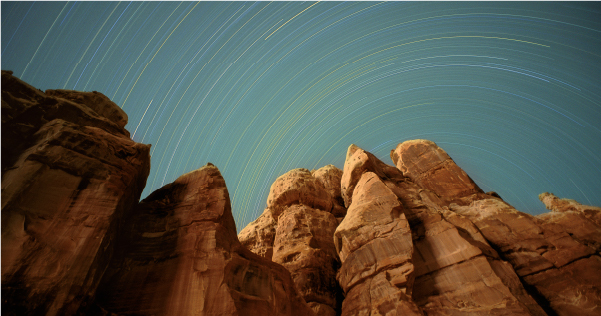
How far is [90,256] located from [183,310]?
2.99m

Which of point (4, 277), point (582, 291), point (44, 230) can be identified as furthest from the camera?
point (582, 291)

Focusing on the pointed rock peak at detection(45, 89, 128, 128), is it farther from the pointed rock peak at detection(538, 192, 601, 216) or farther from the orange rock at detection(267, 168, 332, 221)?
the pointed rock peak at detection(538, 192, 601, 216)

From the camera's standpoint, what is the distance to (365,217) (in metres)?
14.2

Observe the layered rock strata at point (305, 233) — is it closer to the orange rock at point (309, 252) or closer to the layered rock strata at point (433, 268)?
the orange rock at point (309, 252)

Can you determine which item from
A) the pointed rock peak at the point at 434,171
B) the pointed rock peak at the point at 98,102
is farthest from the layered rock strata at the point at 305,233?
the pointed rock peak at the point at 98,102

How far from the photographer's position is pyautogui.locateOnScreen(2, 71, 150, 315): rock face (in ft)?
19.7

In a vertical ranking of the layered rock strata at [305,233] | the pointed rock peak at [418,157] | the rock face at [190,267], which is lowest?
the rock face at [190,267]

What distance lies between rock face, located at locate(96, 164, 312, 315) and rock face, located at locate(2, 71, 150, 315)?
93 centimetres

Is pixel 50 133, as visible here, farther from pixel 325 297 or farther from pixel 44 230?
pixel 325 297

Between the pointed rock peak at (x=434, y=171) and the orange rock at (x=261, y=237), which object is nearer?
the pointed rock peak at (x=434, y=171)

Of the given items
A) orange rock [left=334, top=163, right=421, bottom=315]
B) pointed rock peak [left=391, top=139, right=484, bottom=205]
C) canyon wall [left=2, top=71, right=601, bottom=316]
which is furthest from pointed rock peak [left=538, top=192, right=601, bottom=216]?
orange rock [left=334, top=163, right=421, bottom=315]

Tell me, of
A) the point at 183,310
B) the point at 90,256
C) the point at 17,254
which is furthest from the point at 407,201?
the point at 17,254

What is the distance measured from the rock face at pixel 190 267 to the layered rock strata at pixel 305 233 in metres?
4.19

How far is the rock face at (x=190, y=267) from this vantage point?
8016 millimetres
